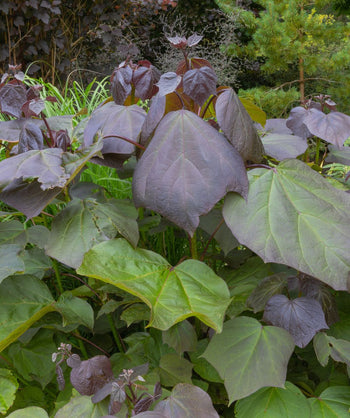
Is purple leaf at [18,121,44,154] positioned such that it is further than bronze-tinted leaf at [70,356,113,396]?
Yes

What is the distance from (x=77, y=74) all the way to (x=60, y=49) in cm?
45

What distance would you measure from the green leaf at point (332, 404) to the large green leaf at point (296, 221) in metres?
0.32

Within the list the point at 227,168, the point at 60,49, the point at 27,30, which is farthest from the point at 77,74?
the point at 227,168

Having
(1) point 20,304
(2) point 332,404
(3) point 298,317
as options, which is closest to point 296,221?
(3) point 298,317

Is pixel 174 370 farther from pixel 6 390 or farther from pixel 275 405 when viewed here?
pixel 6 390

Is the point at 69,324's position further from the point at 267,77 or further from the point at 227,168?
the point at 267,77

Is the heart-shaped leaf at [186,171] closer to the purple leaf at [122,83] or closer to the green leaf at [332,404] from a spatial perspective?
the purple leaf at [122,83]

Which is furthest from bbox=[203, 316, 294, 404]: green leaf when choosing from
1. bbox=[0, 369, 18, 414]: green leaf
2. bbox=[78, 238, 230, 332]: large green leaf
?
bbox=[0, 369, 18, 414]: green leaf

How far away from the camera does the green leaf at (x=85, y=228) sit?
887 millimetres

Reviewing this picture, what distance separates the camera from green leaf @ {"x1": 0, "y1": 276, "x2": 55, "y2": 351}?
94cm

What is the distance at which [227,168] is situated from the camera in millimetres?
842

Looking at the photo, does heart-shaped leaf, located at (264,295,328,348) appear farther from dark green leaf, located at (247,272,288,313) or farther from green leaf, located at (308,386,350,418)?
green leaf, located at (308,386,350,418)

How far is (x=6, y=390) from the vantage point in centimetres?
99

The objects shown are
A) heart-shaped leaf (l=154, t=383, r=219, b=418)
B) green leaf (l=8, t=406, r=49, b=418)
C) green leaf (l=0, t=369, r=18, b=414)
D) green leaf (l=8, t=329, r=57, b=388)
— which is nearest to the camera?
heart-shaped leaf (l=154, t=383, r=219, b=418)
